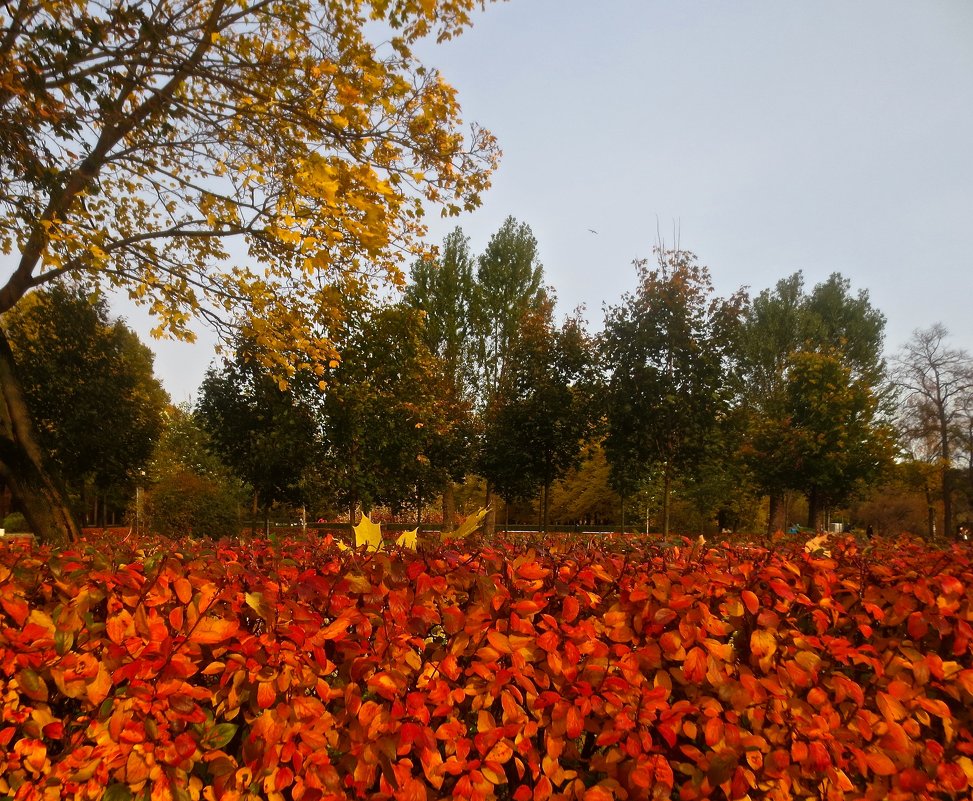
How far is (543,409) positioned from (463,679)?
16.4 m

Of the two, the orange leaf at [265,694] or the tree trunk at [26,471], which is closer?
the orange leaf at [265,694]

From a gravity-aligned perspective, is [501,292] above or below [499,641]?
above

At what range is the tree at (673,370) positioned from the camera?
14.8 meters

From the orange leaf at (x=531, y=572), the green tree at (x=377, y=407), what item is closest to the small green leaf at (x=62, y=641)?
the orange leaf at (x=531, y=572)

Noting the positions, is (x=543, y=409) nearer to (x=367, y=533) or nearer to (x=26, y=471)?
(x=26, y=471)

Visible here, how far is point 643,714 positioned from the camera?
199 cm

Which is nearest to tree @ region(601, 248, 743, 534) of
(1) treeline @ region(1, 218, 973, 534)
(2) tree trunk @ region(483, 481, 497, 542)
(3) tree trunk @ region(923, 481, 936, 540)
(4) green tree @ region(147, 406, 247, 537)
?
(1) treeline @ region(1, 218, 973, 534)

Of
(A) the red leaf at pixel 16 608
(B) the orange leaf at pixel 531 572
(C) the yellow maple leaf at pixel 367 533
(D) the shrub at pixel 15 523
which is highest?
(C) the yellow maple leaf at pixel 367 533

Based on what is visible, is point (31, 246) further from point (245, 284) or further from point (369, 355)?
point (369, 355)

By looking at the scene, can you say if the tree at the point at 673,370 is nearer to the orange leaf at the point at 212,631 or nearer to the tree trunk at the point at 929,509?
the orange leaf at the point at 212,631

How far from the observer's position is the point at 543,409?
18250mm

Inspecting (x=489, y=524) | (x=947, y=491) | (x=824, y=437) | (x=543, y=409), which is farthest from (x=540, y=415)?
(x=947, y=491)

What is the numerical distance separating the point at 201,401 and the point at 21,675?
18.8 meters

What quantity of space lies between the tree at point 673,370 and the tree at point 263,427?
8.13m
